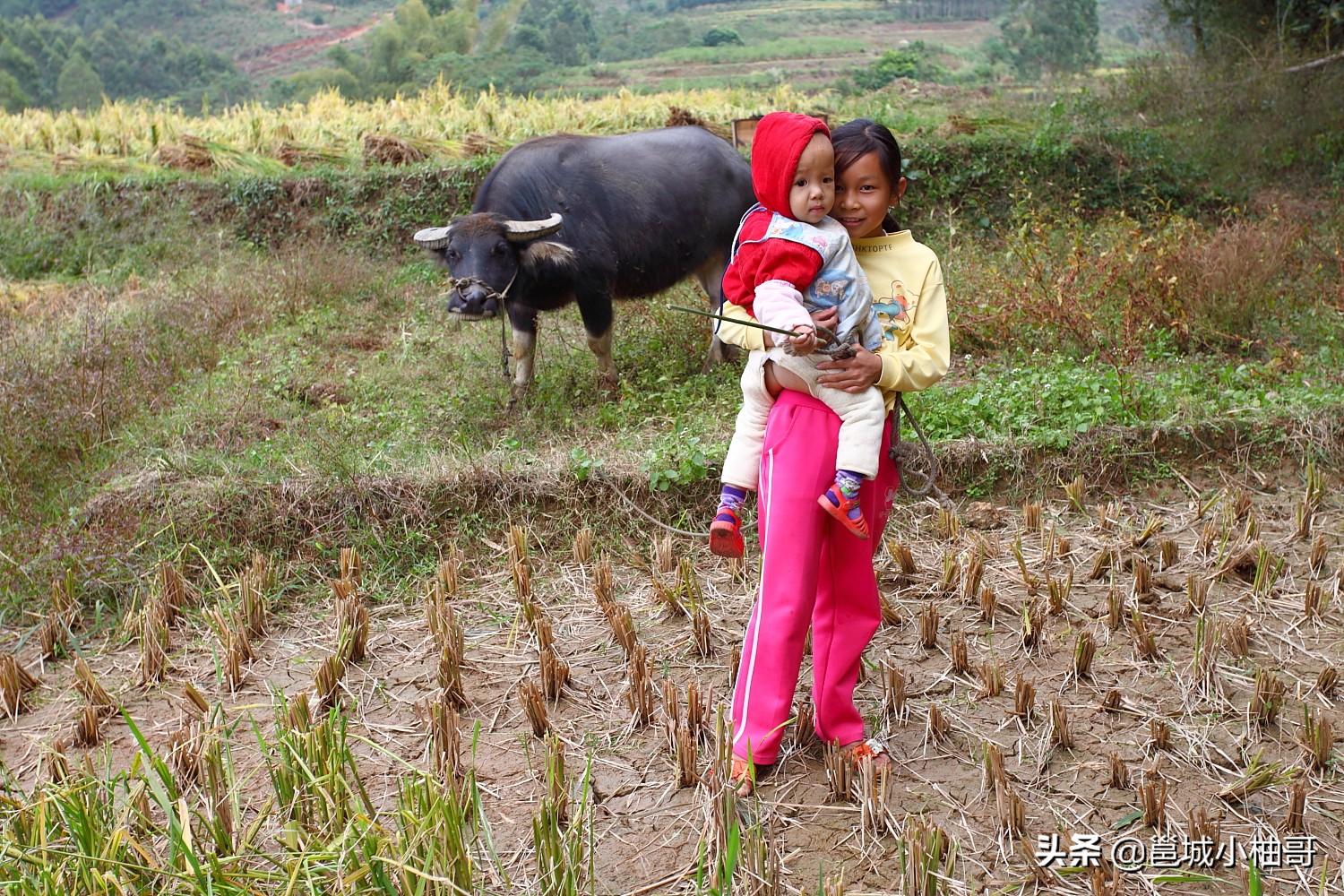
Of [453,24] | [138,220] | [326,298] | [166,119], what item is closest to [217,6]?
[453,24]

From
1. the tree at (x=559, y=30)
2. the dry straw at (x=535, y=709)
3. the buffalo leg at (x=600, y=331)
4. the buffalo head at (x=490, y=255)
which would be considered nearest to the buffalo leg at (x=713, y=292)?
the buffalo leg at (x=600, y=331)

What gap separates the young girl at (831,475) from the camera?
2.41 m

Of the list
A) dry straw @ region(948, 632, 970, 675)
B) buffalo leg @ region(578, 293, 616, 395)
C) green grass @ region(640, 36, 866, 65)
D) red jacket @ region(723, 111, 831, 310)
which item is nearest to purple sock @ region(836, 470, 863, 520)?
red jacket @ region(723, 111, 831, 310)

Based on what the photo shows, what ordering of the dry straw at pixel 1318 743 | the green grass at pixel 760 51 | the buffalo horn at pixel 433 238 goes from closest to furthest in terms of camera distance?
1. the dry straw at pixel 1318 743
2. the buffalo horn at pixel 433 238
3. the green grass at pixel 760 51

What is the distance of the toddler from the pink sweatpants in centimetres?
6

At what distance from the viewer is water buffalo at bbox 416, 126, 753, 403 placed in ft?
18.0

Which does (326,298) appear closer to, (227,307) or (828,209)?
(227,307)

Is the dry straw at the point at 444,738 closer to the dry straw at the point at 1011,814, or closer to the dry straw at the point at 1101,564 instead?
the dry straw at the point at 1011,814

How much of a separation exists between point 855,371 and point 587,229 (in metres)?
3.64

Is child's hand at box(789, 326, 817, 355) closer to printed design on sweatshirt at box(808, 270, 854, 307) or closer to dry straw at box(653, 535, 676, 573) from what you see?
printed design on sweatshirt at box(808, 270, 854, 307)

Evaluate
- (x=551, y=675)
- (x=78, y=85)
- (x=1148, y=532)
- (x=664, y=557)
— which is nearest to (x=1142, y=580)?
(x=1148, y=532)

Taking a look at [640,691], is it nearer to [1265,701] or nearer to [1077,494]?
[1265,701]

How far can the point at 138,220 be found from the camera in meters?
10.0

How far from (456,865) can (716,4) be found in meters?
36.1
